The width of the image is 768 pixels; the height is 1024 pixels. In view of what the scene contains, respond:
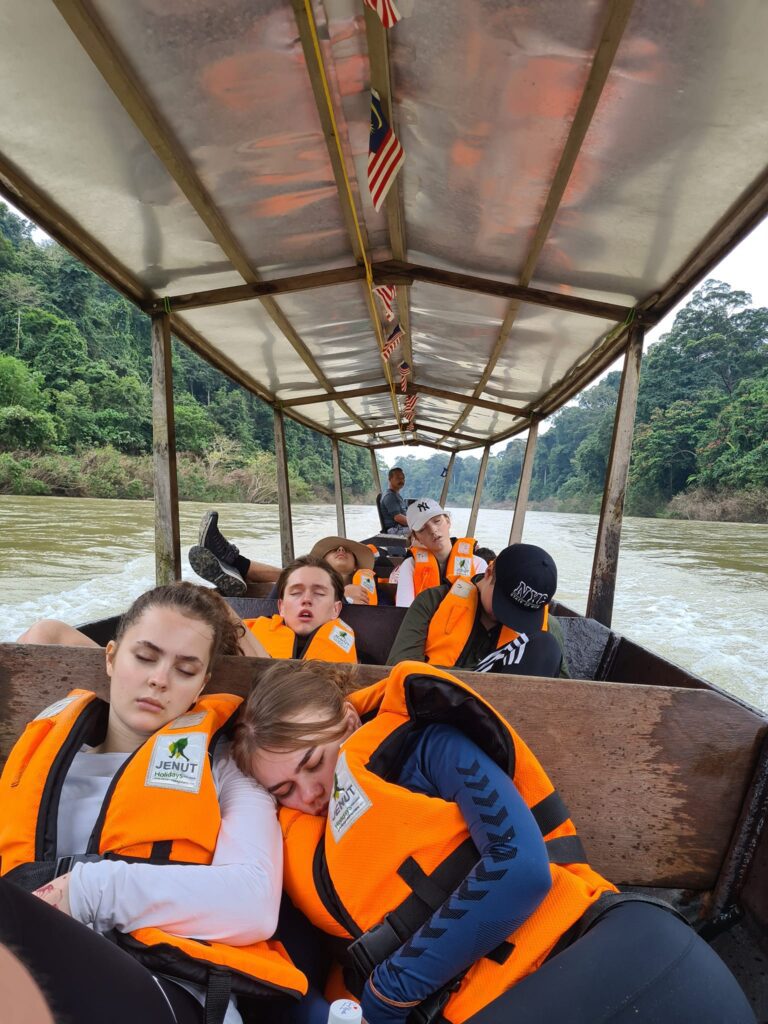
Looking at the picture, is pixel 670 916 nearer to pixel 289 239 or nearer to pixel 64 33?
pixel 64 33

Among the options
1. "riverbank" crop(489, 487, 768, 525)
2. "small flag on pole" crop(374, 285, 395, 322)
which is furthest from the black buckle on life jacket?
"riverbank" crop(489, 487, 768, 525)

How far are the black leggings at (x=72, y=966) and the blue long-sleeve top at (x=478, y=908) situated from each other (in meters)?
0.42

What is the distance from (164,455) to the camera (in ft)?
13.5

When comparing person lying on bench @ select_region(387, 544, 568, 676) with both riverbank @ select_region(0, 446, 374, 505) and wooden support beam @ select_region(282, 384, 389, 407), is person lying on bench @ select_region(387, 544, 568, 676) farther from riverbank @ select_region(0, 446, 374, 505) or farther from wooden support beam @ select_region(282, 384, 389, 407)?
riverbank @ select_region(0, 446, 374, 505)

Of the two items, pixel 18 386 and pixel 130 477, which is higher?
pixel 18 386

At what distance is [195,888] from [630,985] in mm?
713

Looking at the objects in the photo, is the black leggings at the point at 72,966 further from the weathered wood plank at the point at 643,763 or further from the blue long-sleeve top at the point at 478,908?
the weathered wood plank at the point at 643,763

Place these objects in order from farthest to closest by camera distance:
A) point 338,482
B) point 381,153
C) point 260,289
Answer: point 338,482
point 260,289
point 381,153

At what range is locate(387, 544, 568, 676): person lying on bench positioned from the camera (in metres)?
2.06

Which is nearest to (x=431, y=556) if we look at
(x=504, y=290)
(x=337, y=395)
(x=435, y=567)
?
(x=435, y=567)

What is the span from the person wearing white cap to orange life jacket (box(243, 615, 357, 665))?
4.67ft

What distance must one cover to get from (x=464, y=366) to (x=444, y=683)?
16.9 ft

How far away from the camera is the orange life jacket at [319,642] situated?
234 centimetres

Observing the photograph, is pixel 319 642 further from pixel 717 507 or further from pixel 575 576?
pixel 717 507
